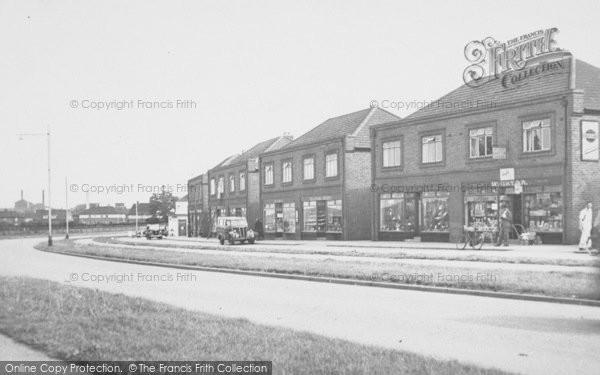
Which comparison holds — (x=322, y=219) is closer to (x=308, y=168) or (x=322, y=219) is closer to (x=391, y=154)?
(x=308, y=168)

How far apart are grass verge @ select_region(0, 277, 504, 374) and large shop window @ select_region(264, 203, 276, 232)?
134 feet

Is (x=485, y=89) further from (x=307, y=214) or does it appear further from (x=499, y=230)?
(x=307, y=214)

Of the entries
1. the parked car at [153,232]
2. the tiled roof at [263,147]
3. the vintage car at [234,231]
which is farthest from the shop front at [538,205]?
the parked car at [153,232]

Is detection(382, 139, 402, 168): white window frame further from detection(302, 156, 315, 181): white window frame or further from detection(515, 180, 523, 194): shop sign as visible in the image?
detection(515, 180, 523, 194): shop sign

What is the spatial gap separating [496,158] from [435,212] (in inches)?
217

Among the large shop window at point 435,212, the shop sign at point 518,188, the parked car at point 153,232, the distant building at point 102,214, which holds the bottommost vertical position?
the distant building at point 102,214

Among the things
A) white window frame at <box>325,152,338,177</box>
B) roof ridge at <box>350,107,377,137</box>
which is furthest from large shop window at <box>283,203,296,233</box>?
roof ridge at <box>350,107,377,137</box>

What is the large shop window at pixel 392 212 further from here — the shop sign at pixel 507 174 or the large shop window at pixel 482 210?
the shop sign at pixel 507 174

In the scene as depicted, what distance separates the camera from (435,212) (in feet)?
117

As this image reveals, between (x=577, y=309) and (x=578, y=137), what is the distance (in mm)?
19533

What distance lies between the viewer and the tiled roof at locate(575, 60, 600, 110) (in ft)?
96.4

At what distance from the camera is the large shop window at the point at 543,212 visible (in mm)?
28812

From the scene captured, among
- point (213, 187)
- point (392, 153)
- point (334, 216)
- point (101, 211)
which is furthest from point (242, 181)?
point (101, 211)

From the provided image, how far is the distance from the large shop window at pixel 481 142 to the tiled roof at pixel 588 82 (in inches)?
180
